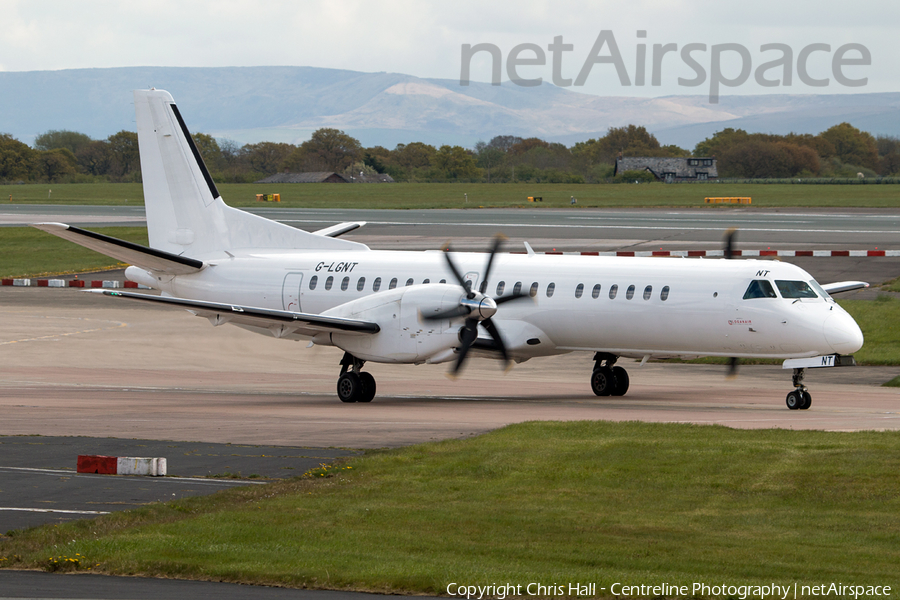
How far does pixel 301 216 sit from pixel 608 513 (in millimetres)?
77808

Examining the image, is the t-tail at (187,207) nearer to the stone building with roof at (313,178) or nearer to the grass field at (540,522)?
the grass field at (540,522)

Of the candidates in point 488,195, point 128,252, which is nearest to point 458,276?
point 128,252

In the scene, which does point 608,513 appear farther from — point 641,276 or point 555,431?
point 641,276

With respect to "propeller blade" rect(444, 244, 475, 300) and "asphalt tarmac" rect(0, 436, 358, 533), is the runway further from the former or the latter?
"propeller blade" rect(444, 244, 475, 300)

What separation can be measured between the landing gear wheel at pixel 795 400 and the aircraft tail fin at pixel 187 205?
1343 centimetres

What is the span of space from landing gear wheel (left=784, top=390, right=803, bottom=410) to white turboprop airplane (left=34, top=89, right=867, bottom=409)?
0.02m

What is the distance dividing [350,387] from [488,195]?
4271 inches

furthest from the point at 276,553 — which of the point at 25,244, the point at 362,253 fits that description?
the point at 25,244

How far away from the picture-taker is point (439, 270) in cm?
2761

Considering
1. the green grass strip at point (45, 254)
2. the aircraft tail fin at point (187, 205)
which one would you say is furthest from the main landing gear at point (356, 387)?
the green grass strip at point (45, 254)

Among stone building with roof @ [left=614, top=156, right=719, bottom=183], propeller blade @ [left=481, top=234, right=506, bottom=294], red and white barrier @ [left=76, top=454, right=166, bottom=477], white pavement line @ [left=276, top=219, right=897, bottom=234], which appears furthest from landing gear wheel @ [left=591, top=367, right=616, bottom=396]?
stone building with roof @ [left=614, top=156, right=719, bottom=183]

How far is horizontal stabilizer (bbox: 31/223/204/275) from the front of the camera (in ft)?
84.6

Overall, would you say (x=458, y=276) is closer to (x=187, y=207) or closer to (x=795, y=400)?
(x=795, y=400)

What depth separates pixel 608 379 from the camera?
27.2 metres
